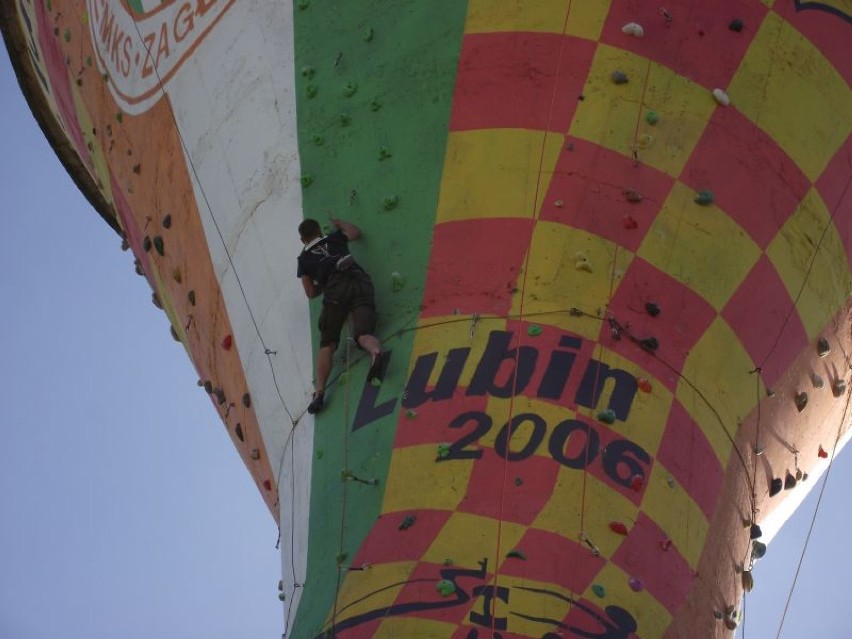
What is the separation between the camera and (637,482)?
793 centimetres

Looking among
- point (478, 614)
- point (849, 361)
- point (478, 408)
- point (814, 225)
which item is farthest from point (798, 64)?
point (478, 614)

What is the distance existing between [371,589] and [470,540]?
1.47ft

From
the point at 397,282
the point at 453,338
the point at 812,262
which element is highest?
the point at 812,262

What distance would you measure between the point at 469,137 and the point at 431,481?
166 centimetres

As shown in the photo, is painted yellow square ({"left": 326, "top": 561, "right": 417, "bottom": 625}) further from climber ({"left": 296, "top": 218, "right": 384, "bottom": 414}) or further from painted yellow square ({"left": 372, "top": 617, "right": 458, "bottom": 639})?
climber ({"left": 296, "top": 218, "right": 384, "bottom": 414})

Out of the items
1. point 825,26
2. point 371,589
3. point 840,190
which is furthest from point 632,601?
point 825,26

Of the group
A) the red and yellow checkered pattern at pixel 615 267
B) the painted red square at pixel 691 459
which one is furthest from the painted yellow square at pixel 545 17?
the painted red square at pixel 691 459

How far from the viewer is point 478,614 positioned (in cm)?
740

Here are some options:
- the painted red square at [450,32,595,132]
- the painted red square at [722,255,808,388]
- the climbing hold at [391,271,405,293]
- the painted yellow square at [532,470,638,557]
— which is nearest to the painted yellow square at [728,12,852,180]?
the painted red square at [722,255,808,388]

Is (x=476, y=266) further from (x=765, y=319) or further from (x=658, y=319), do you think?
(x=765, y=319)

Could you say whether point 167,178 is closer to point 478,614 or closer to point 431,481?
point 431,481

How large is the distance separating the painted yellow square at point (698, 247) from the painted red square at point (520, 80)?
0.63 metres

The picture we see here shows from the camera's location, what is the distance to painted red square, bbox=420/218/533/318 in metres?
8.22

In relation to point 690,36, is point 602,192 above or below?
below
